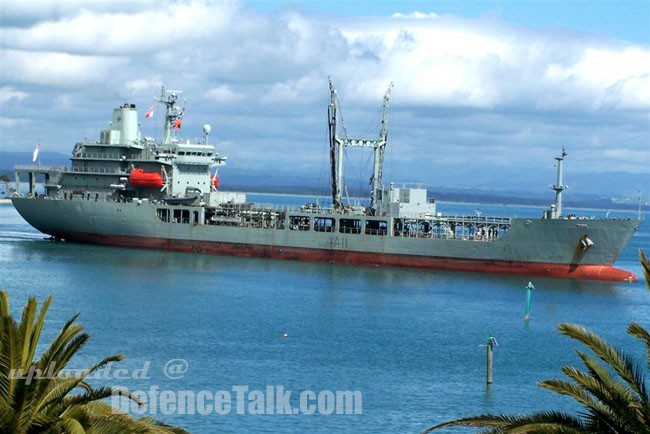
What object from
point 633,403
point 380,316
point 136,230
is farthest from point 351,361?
point 136,230

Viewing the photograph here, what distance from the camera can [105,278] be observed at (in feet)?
156

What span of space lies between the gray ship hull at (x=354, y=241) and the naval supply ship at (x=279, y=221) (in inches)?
2.3

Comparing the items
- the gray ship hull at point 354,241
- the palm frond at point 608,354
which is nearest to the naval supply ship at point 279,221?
the gray ship hull at point 354,241

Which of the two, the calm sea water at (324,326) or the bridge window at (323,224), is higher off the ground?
the bridge window at (323,224)

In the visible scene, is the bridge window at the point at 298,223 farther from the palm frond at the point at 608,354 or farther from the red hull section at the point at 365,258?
the palm frond at the point at 608,354

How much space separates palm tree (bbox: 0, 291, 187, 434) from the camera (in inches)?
460

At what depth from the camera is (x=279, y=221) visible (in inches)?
2395

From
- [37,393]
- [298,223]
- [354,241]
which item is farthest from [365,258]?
[37,393]

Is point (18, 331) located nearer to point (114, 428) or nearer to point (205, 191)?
point (114, 428)

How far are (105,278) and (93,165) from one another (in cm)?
1834

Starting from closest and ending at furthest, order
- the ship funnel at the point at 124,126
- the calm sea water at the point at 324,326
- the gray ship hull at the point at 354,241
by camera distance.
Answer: the calm sea water at the point at 324,326 < the gray ship hull at the point at 354,241 < the ship funnel at the point at 124,126

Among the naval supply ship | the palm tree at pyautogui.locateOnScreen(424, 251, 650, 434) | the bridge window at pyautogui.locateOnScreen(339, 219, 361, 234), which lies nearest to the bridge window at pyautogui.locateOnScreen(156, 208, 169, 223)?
the naval supply ship

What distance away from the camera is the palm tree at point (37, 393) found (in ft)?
38.4

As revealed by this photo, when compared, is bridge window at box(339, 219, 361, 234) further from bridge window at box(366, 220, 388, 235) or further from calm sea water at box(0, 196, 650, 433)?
calm sea water at box(0, 196, 650, 433)
